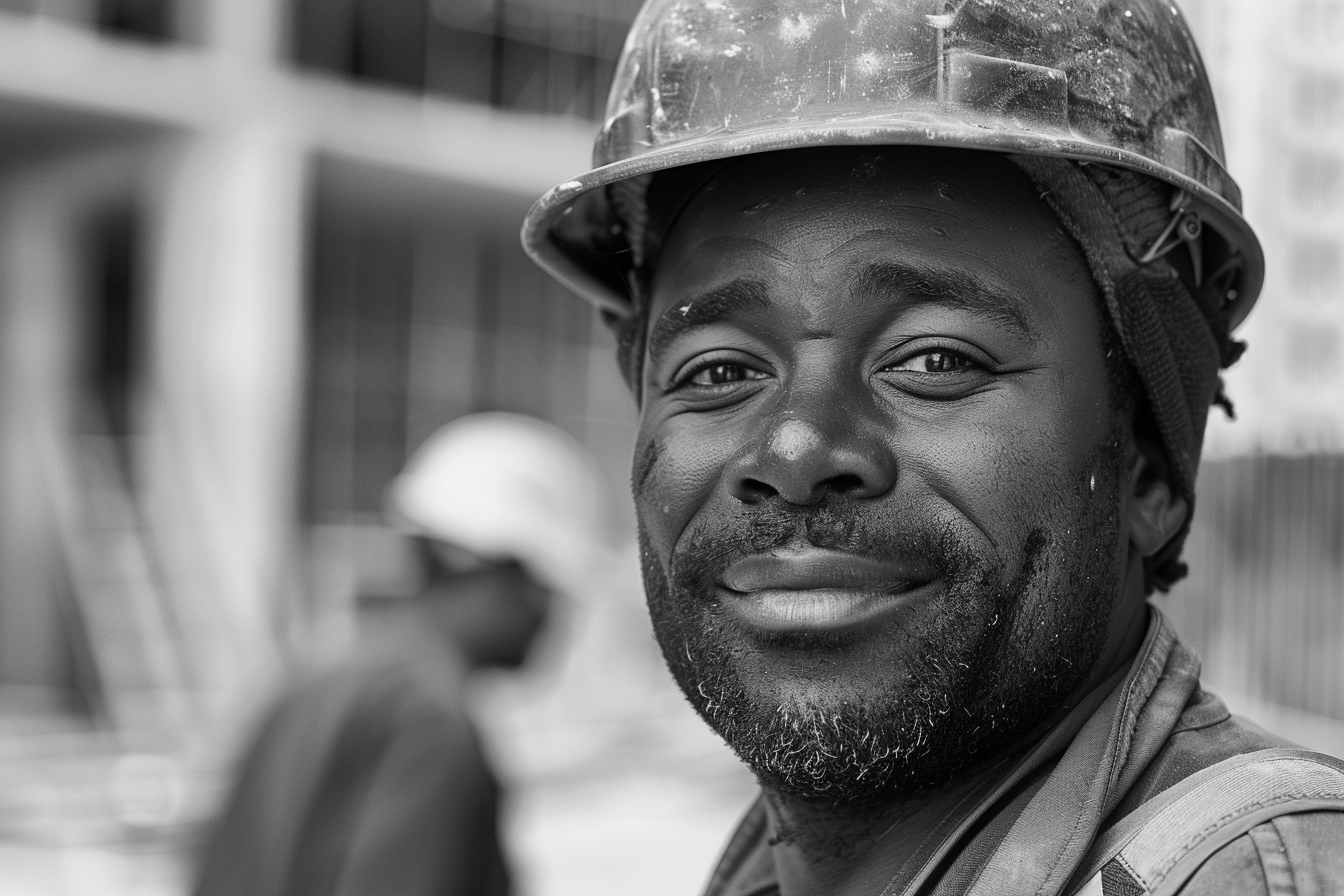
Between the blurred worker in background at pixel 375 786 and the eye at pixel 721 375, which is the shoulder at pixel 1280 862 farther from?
the blurred worker in background at pixel 375 786

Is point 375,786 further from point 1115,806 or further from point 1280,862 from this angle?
point 1280,862

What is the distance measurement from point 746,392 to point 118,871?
23.7ft

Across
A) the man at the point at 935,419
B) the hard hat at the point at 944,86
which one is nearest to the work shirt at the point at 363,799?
the man at the point at 935,419

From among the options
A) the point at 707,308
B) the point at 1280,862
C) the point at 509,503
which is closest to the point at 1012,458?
the point at 707,308

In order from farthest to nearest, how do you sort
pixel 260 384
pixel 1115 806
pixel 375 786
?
pixel 260 384
pixel 375 786
pixel 1115 806

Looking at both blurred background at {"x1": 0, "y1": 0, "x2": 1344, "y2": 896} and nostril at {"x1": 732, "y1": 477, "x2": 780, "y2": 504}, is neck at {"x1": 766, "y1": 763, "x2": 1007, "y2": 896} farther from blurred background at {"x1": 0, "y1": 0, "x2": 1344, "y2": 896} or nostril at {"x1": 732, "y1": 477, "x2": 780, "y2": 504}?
blurred background at {"x1": 0, "y1": 0, "x2": 1344, "y2": 896}

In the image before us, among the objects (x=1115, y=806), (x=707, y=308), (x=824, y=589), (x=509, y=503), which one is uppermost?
(x=707, y=308)

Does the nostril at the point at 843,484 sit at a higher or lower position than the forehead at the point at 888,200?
lower

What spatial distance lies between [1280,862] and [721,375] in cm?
87

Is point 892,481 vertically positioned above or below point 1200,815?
above

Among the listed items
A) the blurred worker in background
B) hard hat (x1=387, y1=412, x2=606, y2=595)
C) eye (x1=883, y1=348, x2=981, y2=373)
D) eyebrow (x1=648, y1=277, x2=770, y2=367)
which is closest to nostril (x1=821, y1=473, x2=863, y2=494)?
eye (x1=883, y1=348, x2=981, y2=373)

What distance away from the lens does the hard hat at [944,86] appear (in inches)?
68.9

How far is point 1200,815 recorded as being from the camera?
1.42 m

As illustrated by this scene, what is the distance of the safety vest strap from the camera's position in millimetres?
1387
